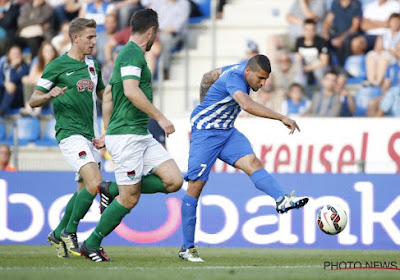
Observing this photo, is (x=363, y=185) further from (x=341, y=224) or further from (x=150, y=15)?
(x=150, y=15)

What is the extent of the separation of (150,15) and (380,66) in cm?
817

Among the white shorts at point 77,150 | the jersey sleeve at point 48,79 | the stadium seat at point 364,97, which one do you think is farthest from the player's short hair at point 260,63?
the stadium seat at point 364,97

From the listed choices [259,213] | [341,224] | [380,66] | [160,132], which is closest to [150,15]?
[341,224]

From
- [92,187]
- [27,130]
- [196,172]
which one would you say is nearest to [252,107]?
[196,172]

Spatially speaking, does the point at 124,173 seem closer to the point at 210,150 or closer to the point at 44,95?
the point at 210,150

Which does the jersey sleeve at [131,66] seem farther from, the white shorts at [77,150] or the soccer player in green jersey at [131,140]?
the white shorts at [77,150]

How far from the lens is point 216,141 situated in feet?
31.7

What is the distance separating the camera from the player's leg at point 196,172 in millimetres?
9531

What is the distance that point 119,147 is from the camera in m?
8.90

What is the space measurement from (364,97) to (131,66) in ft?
26.3

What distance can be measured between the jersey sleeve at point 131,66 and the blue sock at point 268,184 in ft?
5.55

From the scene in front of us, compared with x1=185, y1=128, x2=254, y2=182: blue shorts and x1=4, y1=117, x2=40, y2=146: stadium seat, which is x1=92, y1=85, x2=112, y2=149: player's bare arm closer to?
x1=185, y1=128, x2=254, y2=182: blue shorts

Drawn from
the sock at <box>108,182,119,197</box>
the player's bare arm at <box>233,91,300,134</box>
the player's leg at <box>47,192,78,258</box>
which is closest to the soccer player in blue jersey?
the player's bare arm at <box>233,91,300,134</box>

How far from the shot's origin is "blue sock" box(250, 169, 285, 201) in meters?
9.13
